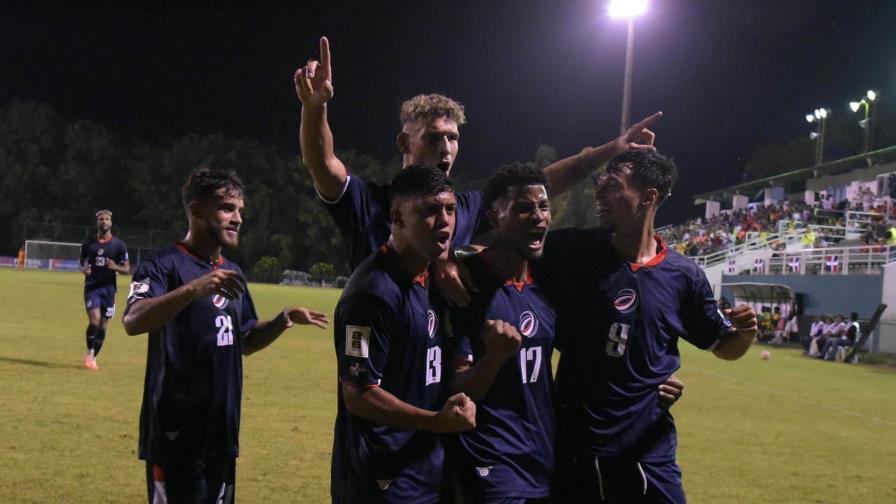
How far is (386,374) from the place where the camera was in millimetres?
3586

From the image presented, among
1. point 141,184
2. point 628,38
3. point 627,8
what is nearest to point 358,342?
point 628,38

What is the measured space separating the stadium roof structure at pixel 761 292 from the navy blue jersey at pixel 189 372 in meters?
31.1

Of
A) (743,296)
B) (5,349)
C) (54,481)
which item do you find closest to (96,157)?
(743,296)

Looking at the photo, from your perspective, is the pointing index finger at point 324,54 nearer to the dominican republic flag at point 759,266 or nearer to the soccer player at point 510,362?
the soccer player at point 510,362

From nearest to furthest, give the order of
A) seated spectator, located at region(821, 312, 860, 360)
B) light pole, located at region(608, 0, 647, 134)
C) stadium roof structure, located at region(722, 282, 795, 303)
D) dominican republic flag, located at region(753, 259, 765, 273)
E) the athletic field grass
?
the athletic field grass < light pole, located at region(608, 0, 647, 134) < seated spectator, located at region(821, 312, 860, 360) < stadium roof structure, located at region(722, 282, 795, 303) < dominican republic flag, located at region(753, 259, 765, 273)

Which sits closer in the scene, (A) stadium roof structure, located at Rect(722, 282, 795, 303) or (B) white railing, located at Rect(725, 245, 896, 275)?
(B) white railing, located at Rect(725, 245, 896, 275)

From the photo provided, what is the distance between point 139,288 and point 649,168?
2.93m

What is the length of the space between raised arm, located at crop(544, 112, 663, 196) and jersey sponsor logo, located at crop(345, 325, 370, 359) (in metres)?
2.14

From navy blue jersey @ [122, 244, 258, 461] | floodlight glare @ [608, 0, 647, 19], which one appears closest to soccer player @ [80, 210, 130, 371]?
navy blue jersey @ [122, 244, 258, 461]

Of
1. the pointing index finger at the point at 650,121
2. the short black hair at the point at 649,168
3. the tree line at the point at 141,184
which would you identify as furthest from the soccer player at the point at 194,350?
the tree line at the point at 141,184

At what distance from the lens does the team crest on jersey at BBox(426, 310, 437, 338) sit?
145 inches

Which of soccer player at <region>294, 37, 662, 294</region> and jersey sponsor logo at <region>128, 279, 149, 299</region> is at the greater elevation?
soccer player at <region>294, 37, 662, 294</region>

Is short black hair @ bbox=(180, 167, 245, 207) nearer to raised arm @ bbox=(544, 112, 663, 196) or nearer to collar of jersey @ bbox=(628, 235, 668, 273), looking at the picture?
raised arm @ bbox=(544, 112, 663, 196)

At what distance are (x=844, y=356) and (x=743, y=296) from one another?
12.0 m
